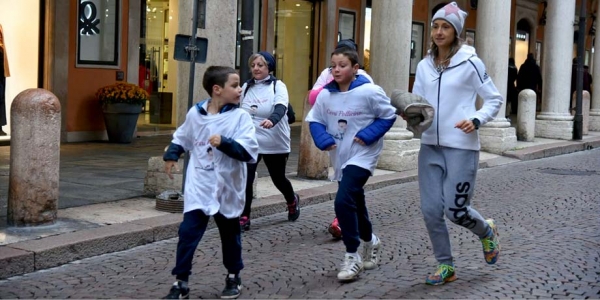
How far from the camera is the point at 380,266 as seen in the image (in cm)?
671

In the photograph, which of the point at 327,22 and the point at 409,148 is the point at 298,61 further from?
the point at 409,148

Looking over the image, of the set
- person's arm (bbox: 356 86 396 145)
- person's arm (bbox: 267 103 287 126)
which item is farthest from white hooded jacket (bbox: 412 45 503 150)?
person's arm (bbox: 267 103 287 126)

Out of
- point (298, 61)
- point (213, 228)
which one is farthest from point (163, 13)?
point (213, 228)

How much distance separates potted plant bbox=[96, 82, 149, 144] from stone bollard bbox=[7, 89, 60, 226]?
7593 millimetres

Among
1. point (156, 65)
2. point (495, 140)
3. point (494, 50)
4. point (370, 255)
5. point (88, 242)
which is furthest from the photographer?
point (156, 65)

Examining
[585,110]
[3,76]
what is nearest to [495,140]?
[585,110]

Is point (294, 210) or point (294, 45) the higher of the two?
point (294, 45)

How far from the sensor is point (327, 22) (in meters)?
21.3

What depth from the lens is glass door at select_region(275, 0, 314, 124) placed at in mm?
20891

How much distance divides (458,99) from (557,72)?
14.3 m

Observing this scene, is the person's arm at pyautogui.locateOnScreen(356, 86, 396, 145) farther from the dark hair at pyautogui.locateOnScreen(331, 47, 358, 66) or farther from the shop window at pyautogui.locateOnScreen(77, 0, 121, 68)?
the shop window at pyautogui.locateOnScreen(77, 0, 121, 68)

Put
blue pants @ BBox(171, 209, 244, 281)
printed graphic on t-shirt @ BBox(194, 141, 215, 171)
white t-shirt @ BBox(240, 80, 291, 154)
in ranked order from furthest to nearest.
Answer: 1. white t-shirt @ BBox(240, 80, 291, 154)
2. printed graphic on t-shirt @ BBox(194, 141, 215, 171)
3. blue pants @ BBox(171, 209, 244, 281)

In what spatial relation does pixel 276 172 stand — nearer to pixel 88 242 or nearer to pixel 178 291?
Result: pixel 88 242

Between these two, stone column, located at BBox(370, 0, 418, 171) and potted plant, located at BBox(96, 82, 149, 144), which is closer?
stone column, located at BBox(370, 0, 418, 171)
